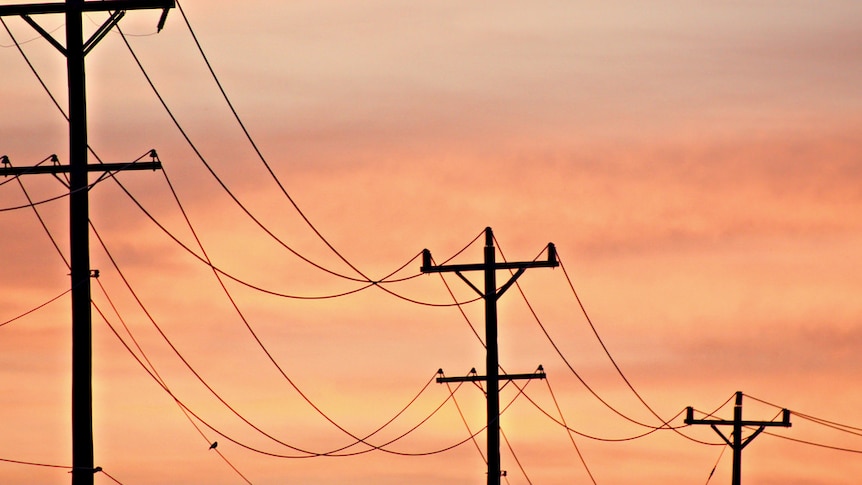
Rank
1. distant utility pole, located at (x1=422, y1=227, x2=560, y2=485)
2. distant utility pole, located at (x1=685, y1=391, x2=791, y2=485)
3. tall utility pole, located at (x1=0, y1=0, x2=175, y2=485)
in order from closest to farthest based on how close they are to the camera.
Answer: tall utility pole, located at (x1=0, y1=0, x2=175, y2=485)
distant utility pole, located at (x1=422, y1=227, x2=560, y2=485)
distant utility pole, located at (x1=685, y1=391, x2=791, y2=485)

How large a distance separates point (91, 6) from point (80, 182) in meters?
2.63

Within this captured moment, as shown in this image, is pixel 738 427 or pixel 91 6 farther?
pixel 738 427

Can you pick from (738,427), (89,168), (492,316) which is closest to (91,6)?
(89,168)

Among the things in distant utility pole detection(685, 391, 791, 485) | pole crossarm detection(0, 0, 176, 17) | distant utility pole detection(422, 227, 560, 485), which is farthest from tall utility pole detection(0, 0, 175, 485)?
distant utility pole detection(685, 391, 791, 485)

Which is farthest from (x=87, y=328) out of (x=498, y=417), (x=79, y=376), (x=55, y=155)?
(x=498, y=417)

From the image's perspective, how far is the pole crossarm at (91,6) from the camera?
29094 mm

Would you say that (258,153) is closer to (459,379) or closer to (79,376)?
(79,376)

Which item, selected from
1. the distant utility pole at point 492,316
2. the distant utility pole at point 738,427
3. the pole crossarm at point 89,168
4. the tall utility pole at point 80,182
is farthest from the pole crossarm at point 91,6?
the distant utility pole at point 738,427

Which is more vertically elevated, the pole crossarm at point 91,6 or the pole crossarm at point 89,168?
the pole crossarm at point 91,6

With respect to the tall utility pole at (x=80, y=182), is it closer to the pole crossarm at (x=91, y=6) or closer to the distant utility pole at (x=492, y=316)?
the pole crossarm at (x=91, y=6)

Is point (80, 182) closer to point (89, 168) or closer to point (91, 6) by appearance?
point (89, 168)

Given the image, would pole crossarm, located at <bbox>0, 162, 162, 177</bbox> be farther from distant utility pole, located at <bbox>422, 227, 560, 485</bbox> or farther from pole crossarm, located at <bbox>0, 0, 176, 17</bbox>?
distant utility pole, located at <bbox>422, 227, 560, 485</bbox>

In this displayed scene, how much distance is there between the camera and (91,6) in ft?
95.7

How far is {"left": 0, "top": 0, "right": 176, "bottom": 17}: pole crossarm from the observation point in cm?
2909
